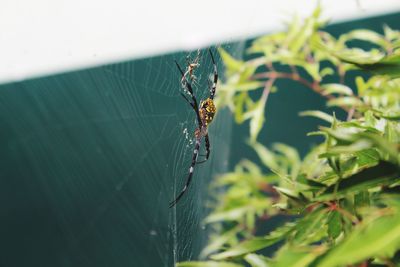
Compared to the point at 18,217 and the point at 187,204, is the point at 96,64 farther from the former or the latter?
the point at 18,217

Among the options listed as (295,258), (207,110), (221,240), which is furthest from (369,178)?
(221,240)

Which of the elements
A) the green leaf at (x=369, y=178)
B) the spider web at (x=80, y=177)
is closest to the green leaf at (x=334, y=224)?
the green leaf at (x=369, y=178)

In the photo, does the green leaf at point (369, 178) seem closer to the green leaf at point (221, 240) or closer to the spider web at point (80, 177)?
the green leaf at point (221, 240)

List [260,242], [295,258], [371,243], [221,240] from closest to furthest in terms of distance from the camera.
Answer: [371,243], [295,258], [260,242], [221,240]

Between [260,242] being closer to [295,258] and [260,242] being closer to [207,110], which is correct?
[295,258]

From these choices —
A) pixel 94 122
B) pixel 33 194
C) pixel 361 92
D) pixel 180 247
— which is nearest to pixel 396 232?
pixel 361 92

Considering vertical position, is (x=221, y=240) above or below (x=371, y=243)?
above

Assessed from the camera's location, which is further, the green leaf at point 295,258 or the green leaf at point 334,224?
the green leaf at point 334,224
